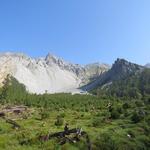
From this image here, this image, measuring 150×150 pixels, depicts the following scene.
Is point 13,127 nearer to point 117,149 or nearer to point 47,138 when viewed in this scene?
point 47,138

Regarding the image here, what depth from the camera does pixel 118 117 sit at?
48969 mm

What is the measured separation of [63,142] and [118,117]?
25051mm

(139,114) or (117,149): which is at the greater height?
(139,114)

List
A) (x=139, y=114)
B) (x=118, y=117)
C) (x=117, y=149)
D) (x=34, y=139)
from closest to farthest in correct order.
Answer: (x=117, y=149)
(x=34, y=139)
(x=139, y=114)
(x=118, y=117)

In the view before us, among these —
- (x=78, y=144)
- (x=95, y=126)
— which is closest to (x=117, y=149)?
(x=78, y=144)

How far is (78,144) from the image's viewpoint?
2509 centimetres

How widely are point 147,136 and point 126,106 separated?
4063 cm

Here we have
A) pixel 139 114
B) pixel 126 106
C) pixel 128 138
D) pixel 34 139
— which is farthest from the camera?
pixel 126 106

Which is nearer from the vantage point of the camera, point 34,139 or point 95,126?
point 34,139

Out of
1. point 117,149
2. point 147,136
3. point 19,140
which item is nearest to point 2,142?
point 19,140

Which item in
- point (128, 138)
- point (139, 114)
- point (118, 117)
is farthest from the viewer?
point (118, 117)

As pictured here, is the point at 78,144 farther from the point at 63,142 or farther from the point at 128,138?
the point at 128,138

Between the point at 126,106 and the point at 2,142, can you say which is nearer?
the point at 2,142

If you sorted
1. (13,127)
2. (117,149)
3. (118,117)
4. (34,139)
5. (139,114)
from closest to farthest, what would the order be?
1. (117,149)
2. (34,139)
3. (13,127)
4. (139,114)
5. (118,117)
